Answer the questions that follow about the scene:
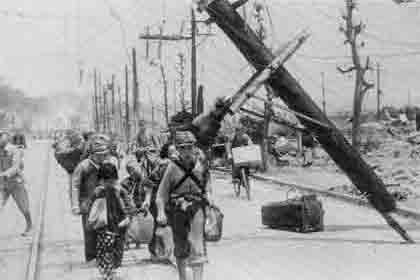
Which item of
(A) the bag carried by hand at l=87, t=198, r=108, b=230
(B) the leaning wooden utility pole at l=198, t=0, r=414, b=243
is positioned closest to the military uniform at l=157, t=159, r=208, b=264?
(A) the bag carried by hand at l=87, t=198, r=108, b=230

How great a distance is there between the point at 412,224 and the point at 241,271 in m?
5.01

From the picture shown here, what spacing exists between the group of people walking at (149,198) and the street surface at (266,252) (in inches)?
22.5

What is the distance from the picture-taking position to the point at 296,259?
8.82 meters

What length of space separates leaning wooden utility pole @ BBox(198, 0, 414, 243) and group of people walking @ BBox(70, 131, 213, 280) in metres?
1.75

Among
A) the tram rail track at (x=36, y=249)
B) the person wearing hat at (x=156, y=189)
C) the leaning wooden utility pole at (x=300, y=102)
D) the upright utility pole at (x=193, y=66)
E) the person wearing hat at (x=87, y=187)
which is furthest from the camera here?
the upright utility pole at (x=193, y=66)

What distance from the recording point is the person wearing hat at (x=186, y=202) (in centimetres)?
652

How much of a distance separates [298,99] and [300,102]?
0.17ft

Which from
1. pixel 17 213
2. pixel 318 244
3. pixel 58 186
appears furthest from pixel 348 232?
pixel 58 186

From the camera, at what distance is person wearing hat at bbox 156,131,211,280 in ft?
21.4

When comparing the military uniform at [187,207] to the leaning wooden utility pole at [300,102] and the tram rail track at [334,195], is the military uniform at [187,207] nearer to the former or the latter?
the leaning wooden utility pole at [300,102]

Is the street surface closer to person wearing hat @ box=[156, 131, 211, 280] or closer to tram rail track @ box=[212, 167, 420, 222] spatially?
tram rail track @ box=[212, 167, 420, 222]

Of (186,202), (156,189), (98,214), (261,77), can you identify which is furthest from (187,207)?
(261,77)

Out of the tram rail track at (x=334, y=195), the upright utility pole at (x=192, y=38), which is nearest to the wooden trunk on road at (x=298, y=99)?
the tram rail track at (x=334, y=195)

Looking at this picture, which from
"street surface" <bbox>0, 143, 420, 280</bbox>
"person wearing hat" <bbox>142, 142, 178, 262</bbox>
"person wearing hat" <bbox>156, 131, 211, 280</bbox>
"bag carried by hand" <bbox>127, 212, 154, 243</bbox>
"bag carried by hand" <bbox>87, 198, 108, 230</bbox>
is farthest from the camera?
"bag carried by hand" <bbox>127, 212, 154, 243</bbox>
